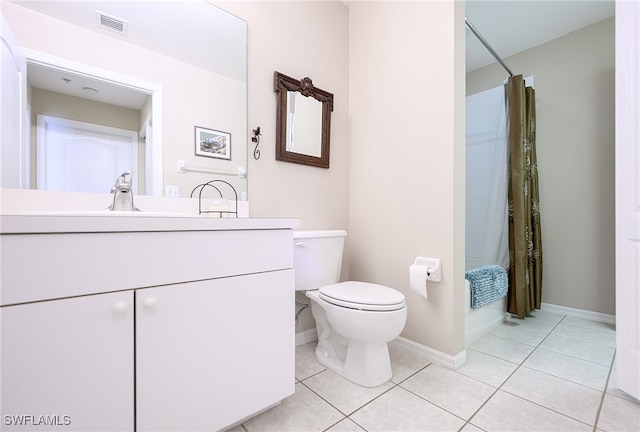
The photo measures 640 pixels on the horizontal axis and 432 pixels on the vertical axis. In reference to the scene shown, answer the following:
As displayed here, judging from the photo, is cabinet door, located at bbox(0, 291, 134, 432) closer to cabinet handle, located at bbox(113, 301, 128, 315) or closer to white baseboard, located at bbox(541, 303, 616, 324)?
cabinet handle, located at bbox(113, 301, 128, 315)

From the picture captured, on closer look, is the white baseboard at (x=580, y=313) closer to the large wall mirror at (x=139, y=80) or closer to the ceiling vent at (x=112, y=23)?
the large wall mirror at (x=139, y=80)

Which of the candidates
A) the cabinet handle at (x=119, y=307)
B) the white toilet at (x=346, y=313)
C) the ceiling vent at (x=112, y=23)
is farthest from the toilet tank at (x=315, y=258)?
the ceiling vent at (x=112, y=23)

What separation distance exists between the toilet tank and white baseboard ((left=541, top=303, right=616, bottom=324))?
216 cm

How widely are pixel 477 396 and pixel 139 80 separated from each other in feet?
7.14

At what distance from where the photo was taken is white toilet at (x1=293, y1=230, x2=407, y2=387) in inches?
52.9

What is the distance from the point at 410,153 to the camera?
1786 millimetres

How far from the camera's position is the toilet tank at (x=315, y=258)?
5.41 ft

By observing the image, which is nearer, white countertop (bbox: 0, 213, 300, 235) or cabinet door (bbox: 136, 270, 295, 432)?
white countertop (bbox: 0, 213, 300, 235)

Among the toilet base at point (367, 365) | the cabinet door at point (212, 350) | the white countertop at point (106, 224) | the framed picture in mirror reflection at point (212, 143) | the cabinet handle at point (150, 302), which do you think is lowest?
the toilet base at point (367, 365)

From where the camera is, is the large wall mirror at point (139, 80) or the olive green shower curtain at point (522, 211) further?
the olive green shower curtain at point (522, 211)

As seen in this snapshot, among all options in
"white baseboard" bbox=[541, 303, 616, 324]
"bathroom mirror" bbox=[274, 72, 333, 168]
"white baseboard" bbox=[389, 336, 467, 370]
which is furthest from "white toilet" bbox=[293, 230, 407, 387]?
"white baseboard" bbox=[541, 303, 616, 324]

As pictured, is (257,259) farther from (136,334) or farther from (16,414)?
(16,414)

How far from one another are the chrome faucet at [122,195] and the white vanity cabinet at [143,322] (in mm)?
521

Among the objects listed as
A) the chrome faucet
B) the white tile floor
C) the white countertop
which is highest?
the chrome faucet
